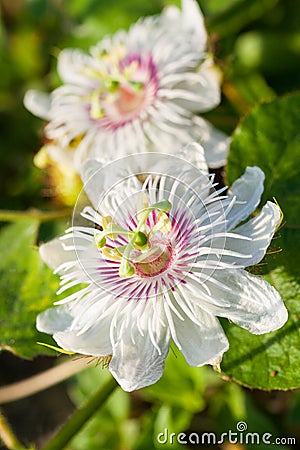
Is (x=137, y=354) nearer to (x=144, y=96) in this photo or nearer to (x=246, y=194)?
(x=246, y=194)

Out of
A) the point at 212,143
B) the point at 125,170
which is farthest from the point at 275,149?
the point at 125,170

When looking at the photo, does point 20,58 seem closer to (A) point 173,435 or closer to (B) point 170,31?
(B) point 170,31

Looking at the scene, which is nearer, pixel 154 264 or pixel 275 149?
pixel 154 264

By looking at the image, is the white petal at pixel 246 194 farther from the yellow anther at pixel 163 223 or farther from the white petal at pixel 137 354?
the white petal at pixel 137 354

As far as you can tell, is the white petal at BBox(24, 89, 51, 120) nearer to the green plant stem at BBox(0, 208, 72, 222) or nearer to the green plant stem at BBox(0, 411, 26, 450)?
the green plant stem at BBox(0, 208, 72, 222)

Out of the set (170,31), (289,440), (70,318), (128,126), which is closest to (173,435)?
(289,440)
